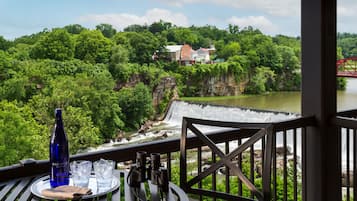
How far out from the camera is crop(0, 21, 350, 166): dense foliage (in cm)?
328

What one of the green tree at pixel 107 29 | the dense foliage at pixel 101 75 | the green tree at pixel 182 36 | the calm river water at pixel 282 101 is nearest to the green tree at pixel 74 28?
the dense foliage at pixel 101 75

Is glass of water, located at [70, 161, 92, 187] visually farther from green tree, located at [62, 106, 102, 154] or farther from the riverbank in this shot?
the riverbank

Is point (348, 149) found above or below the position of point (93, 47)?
below

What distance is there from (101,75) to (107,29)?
44cm

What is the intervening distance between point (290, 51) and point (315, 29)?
2.40 feet

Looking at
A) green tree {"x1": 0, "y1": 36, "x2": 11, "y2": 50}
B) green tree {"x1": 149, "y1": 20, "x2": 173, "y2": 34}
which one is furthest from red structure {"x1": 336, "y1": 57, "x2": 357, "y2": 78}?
green tree {"x1": 0, "y1": 36, "x2": 11, "y2": 50}

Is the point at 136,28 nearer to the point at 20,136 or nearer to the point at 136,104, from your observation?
the point at 136,104

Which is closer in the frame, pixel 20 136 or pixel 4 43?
pixel 20 136

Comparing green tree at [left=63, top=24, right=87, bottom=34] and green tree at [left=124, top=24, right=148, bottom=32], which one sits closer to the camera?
green tree at [left=63, top=24, right=87, bottom=34]

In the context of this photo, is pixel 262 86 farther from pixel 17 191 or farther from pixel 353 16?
pixel 17 191

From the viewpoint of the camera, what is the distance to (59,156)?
6.31ft

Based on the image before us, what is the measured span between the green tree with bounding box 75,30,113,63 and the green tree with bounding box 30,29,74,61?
2.7 inches

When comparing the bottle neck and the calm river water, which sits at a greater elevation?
the bottle neck

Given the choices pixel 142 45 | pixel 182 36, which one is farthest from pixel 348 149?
pixel 142 45
